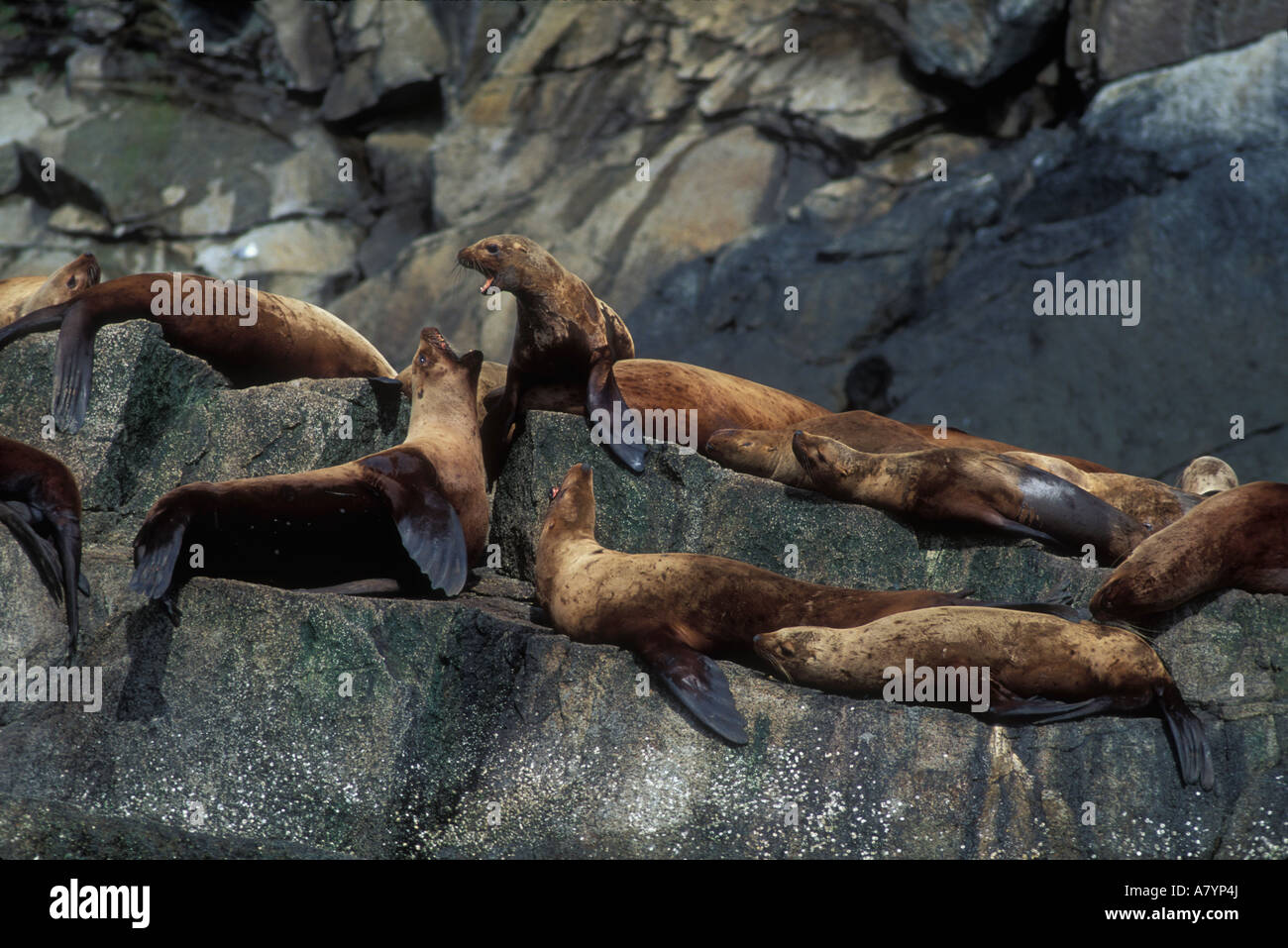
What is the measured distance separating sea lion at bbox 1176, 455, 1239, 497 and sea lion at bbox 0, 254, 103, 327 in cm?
591

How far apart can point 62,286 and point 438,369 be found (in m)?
2.06

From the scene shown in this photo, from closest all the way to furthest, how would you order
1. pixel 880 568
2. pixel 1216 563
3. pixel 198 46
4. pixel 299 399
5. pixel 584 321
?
pixel 1216 563, pixel 880 568, pixel 299 399, pixel 584 321, pixel 198 46

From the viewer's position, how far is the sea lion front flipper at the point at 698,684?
3951mm

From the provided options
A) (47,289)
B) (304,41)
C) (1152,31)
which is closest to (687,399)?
(47,289)

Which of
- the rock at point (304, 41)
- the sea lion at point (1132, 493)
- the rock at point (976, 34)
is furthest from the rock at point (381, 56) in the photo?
the sea lion at point (1132, 493)

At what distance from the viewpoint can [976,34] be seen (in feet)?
39.9

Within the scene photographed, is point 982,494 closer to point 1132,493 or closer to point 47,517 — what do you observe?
point 1132,493

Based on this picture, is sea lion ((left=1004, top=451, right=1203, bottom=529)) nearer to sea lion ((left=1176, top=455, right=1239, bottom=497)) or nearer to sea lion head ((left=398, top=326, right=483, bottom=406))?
sea lion ((left=1176, top=455, right=1239, bottom=497))

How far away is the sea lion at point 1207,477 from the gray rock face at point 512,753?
2808mm

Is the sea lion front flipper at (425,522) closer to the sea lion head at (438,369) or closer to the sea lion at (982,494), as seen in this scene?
the sea lion head at (438,369)

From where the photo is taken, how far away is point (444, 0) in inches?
566

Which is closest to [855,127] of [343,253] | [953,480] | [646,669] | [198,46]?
[343,253]

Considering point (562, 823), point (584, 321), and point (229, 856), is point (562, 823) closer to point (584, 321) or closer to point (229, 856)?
point (229, 856)

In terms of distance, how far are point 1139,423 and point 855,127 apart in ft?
14.4
